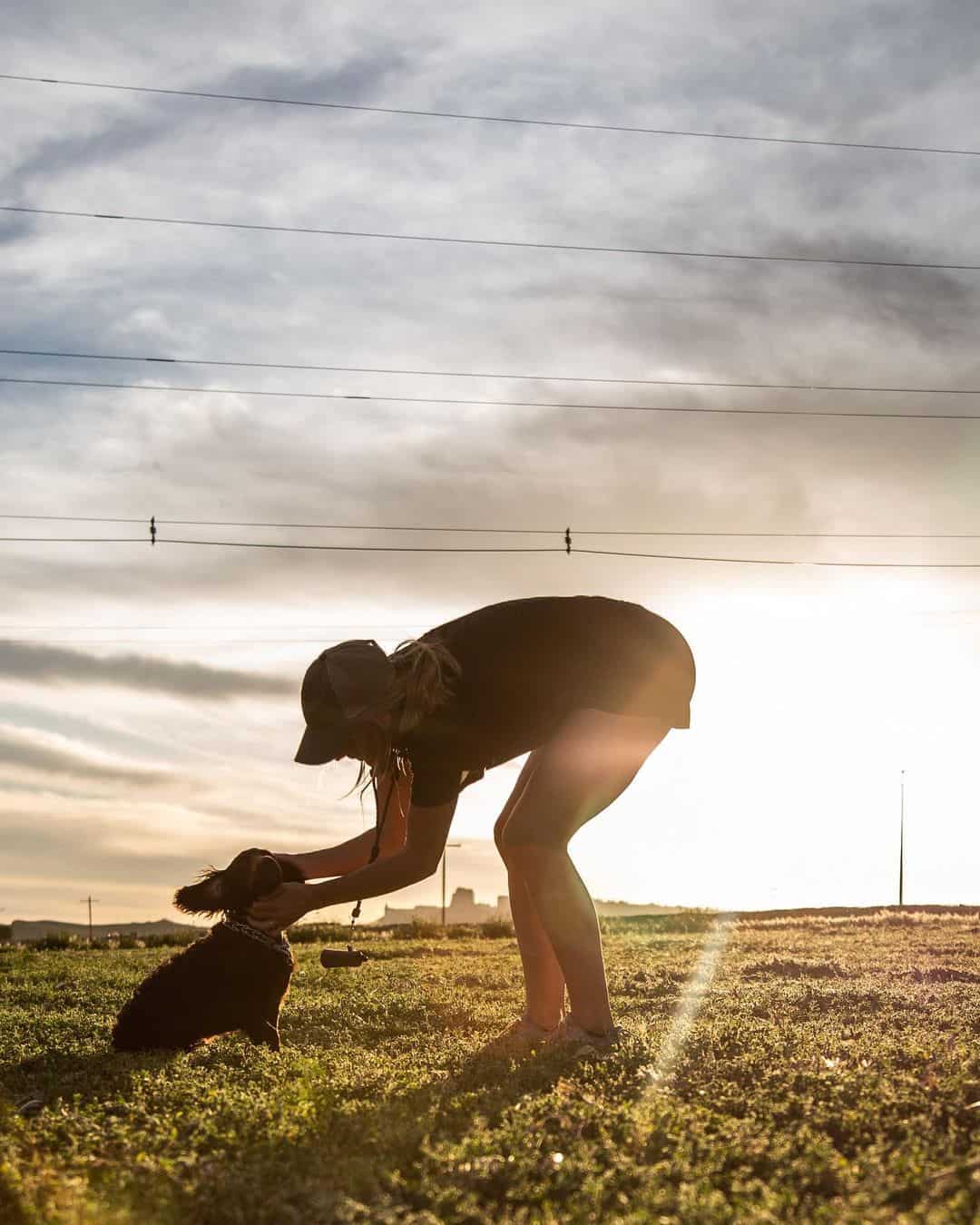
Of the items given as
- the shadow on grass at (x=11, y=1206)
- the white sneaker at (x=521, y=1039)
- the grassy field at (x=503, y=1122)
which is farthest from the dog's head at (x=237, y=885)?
the shadow on grass at (x=11, y=1206)

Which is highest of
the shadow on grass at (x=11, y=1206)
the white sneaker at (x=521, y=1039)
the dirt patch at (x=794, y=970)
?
the shadow on grass at (x=11, y=1206)

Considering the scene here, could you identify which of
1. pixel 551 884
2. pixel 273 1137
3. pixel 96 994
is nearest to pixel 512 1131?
pixel 273 1137

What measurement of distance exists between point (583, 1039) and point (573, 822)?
936 mm

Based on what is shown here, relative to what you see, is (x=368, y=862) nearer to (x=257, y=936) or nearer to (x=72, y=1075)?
(x=257, y=936)

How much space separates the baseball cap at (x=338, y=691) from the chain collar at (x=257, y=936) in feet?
4.15

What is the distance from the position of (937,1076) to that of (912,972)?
6971 millimetres

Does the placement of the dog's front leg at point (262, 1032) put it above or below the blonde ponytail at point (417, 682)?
below

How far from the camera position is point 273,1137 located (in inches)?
173

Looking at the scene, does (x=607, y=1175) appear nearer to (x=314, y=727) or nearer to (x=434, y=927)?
(x=314, y=727)

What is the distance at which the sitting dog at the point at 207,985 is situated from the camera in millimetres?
6570

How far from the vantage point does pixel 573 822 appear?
5973 millimetres

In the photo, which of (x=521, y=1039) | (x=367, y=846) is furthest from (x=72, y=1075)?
(x=521, y=1039)

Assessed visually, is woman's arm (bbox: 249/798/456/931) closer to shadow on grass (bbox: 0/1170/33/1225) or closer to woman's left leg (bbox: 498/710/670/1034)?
woman's left leg (bbox: 498/710/670/1034)

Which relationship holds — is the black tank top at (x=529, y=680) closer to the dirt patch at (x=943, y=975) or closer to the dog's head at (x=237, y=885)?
the dog's head at (x=237, y=885)
